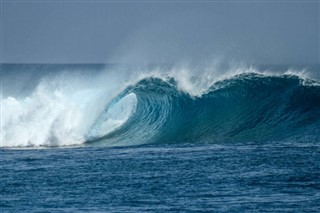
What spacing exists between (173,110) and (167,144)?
520cm

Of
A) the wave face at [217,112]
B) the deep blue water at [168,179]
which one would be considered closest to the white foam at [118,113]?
the wave face at [217,112]

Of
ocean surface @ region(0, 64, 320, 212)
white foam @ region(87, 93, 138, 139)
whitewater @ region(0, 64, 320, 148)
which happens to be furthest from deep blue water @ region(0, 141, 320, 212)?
white foam @ region(87, 93, 138, 139)

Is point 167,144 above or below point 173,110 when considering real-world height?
below

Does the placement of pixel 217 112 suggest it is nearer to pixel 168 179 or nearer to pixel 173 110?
pixel 173 110

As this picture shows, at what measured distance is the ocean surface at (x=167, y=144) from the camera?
1922 centimetres

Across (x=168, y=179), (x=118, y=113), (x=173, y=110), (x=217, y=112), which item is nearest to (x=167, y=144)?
(x=217, y=112)

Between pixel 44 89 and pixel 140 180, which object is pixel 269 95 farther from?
pixel 140 180

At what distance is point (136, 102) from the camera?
118 ft

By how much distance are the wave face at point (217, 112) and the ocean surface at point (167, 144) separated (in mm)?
46

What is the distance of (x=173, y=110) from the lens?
1345 inches

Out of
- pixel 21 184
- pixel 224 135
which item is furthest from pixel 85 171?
pixel 224 135

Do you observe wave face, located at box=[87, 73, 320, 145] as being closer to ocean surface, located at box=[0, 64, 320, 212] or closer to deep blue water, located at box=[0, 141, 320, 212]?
ocean surface, located at box=[0, 64, 320, 212]

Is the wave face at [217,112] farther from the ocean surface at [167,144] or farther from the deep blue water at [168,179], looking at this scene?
the deep blue water at [168,179]

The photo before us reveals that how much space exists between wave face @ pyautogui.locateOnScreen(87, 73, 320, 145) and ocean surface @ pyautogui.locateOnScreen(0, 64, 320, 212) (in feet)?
0.15
